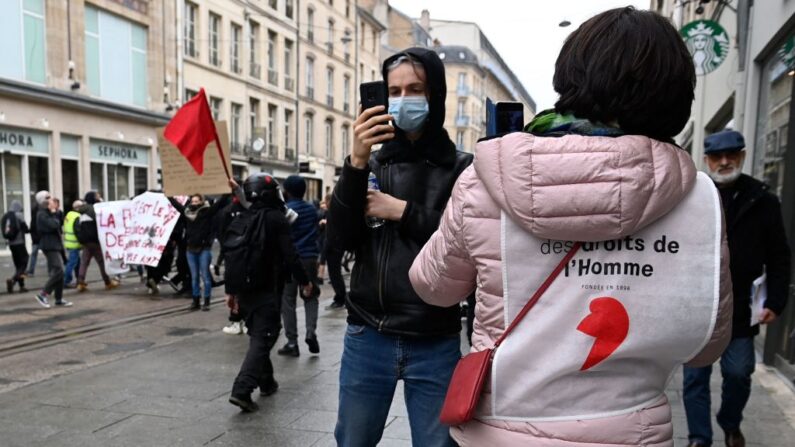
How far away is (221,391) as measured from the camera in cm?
495

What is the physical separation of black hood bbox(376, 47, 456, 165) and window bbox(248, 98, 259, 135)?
28.8m

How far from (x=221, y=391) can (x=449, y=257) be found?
408cm

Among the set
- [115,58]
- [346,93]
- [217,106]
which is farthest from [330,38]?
[115,58]

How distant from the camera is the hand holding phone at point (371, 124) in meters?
1.85

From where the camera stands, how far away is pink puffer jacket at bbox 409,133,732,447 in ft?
3.88

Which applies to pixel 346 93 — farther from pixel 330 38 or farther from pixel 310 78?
pixel 310 78

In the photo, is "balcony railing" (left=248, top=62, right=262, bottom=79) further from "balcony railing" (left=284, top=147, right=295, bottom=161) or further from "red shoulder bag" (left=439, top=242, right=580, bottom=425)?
"red shoulder bag" (left=439, top=242, right=580, bottom=425)

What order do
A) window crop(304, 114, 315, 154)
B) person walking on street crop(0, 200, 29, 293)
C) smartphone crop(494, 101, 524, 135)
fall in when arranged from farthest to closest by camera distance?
1. window crop(304, 114, 315, 154)
2. person walking on street crop(0, 200, 29, 293)
3. smartphone crop(494, 101, 524, 135)

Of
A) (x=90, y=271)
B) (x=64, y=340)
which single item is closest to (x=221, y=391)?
(x=64, y=340)

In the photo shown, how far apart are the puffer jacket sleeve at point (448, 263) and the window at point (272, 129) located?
100 ft

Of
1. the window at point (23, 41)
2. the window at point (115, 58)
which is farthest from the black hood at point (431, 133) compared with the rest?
the window at point (115, 58)

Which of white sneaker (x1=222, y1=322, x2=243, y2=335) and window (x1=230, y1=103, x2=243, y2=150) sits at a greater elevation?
window (x1=230, y1=103, x2=243, y2=150)

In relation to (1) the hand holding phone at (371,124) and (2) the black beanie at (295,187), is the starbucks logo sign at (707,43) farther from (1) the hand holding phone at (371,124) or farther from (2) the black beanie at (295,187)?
(1) the hand holding phone at (371,124)

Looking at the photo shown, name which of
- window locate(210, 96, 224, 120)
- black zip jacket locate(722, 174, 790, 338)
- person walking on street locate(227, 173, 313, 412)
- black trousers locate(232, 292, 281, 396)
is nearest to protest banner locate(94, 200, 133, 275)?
person walking on street locate(227, 173, 313, 412)
